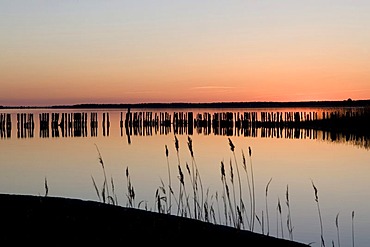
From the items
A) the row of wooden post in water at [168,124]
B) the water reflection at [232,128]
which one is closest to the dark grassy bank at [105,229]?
the water reflection at [232,128]

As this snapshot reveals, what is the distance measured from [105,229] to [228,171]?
53.2 ft

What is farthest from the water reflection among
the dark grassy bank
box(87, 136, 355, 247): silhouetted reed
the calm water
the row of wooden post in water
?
the dark grassy bank

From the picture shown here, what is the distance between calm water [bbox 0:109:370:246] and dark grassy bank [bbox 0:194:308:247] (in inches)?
91.2

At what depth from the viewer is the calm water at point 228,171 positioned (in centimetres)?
1521

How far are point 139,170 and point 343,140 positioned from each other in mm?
19146

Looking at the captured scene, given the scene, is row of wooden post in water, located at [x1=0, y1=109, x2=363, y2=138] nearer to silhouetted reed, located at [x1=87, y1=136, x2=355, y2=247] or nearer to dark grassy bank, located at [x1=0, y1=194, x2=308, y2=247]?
silhouetted reed, located at [x1=87, y1=136, x2=355, y2=247]

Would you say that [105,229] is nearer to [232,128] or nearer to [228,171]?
[228,171]

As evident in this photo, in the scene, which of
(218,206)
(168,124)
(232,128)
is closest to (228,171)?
(218,206)

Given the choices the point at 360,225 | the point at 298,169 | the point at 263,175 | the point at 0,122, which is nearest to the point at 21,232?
the point at 360,225

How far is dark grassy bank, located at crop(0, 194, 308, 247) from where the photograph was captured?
20.5ft

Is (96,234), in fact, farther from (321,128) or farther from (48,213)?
(321,128)

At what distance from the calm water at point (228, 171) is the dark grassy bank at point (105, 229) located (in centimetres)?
232

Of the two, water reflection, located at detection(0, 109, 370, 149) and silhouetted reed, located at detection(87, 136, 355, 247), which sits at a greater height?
silhouetted reed, located at detection(87, 136, 355, 247)

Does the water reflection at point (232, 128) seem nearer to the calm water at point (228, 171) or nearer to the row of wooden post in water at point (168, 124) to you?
the row of wooden post in water at point (168, 124)
